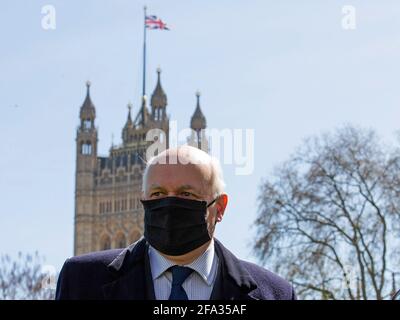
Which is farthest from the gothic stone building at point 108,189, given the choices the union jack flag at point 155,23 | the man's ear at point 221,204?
the man's ear at point 221,204

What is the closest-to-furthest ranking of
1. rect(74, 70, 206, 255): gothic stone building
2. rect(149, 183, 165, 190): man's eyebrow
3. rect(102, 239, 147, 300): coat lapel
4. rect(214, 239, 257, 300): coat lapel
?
rect(102, 239, 147, 300): coat lapel → rect(214, 239, 257, 300): coat lapel → rect(149, 183, 165, 190): man's eyebrow → rect(74, 70, 206, 255): gothic stone building

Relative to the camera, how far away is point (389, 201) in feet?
128

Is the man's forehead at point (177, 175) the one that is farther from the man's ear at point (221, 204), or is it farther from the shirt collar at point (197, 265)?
the shirt collar at point (197, 265)

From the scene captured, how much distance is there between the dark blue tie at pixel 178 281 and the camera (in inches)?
193

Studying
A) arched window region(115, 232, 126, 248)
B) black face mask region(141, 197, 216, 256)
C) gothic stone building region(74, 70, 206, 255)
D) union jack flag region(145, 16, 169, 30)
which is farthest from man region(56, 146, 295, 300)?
arched window region(115, 232, 126, 248)

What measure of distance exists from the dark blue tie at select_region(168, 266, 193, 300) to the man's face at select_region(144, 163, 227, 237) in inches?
10.2

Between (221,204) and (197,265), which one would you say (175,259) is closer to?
(197,265)

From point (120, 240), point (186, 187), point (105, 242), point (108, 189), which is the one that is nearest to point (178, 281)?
point (186, 187)

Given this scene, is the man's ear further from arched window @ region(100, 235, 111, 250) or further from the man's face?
arched window @ region(100, 235, 111, 250)

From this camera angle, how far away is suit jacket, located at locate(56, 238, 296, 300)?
488cm

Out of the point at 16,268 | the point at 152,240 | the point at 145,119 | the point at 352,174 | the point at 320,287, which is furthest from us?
the point at 145,119
